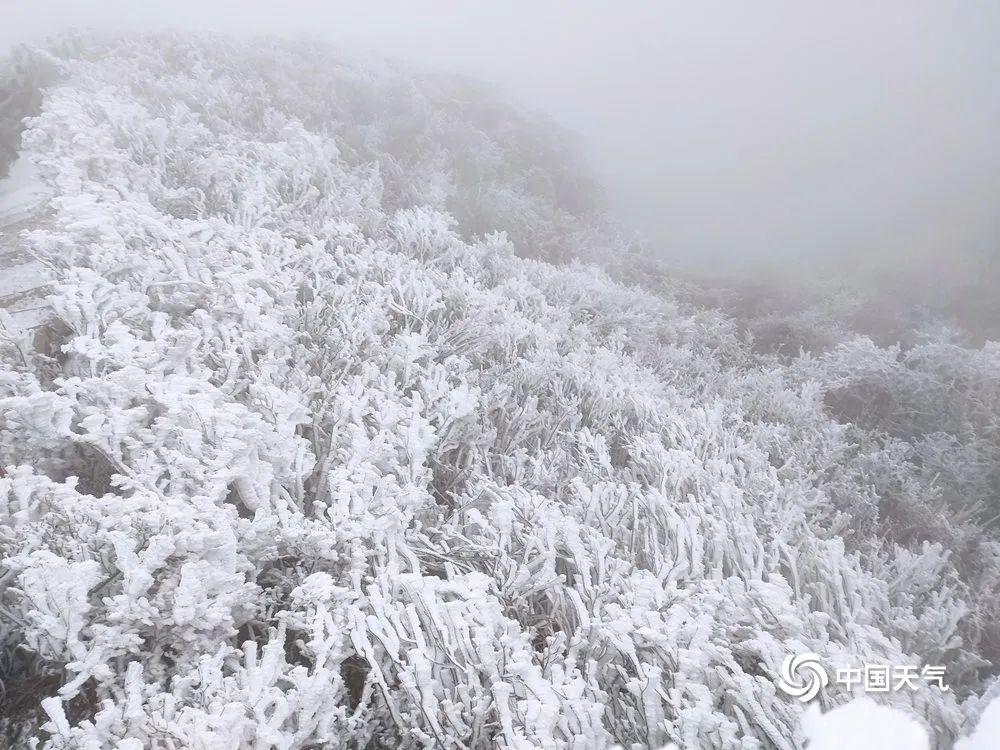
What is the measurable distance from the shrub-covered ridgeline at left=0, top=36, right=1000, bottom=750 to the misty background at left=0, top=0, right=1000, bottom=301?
31.7 ft

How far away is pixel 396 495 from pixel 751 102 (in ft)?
130

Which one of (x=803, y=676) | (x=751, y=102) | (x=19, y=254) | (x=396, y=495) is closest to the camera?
(x=803, y=676)

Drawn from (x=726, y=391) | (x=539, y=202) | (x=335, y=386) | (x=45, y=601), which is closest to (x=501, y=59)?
(x=539, y=202)

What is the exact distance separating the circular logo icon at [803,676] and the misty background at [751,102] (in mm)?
14053

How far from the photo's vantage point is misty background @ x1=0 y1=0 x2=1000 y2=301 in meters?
17.6

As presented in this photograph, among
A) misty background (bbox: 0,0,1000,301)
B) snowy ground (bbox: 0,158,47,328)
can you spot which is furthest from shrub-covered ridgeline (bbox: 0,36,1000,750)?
misty background (bbox: 0,0,1000,301)

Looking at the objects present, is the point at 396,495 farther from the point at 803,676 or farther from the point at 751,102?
the point at 751,102

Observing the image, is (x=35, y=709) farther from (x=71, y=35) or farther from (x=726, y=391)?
(x=71, y=35)

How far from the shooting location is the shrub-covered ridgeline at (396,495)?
70.7 inches

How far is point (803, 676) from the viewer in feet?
5.89

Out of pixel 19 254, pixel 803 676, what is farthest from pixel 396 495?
pixel 19 254

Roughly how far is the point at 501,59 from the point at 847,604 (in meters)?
32.1

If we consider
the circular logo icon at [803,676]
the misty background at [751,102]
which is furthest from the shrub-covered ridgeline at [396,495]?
the misty background at [751,102]

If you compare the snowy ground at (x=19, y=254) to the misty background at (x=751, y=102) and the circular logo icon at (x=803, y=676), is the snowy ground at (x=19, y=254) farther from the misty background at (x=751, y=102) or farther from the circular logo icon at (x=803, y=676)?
the misty background at (x=751, y=102)
